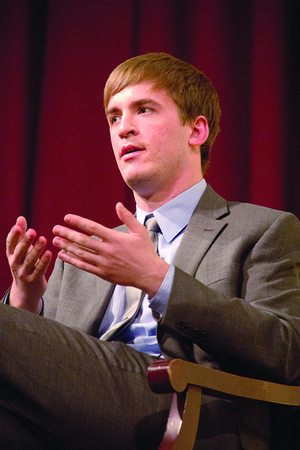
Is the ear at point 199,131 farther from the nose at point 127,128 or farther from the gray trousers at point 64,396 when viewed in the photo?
the gray trousers at point 64,396

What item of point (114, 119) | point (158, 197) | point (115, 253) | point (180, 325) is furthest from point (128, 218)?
point (114, 119)

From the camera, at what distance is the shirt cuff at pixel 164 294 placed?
942 millimetres

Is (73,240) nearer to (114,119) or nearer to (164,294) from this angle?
(164,294)

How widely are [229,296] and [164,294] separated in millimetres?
246

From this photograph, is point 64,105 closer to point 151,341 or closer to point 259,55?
point 259,55

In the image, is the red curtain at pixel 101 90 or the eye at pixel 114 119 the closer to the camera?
the eye at pixel 114 119

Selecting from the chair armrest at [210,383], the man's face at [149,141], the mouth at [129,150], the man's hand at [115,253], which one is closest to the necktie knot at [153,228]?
the man's face at [149,141]

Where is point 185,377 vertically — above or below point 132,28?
below

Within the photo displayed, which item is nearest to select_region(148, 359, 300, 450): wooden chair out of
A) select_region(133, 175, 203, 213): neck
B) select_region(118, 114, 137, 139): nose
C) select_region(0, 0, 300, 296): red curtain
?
select_region(133, 175, 203, 213): neck

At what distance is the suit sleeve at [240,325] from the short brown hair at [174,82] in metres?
0.71

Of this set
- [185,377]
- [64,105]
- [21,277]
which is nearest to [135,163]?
[21,277]

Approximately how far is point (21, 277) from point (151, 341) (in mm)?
389

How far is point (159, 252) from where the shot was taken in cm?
138

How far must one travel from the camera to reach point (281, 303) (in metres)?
1.09
